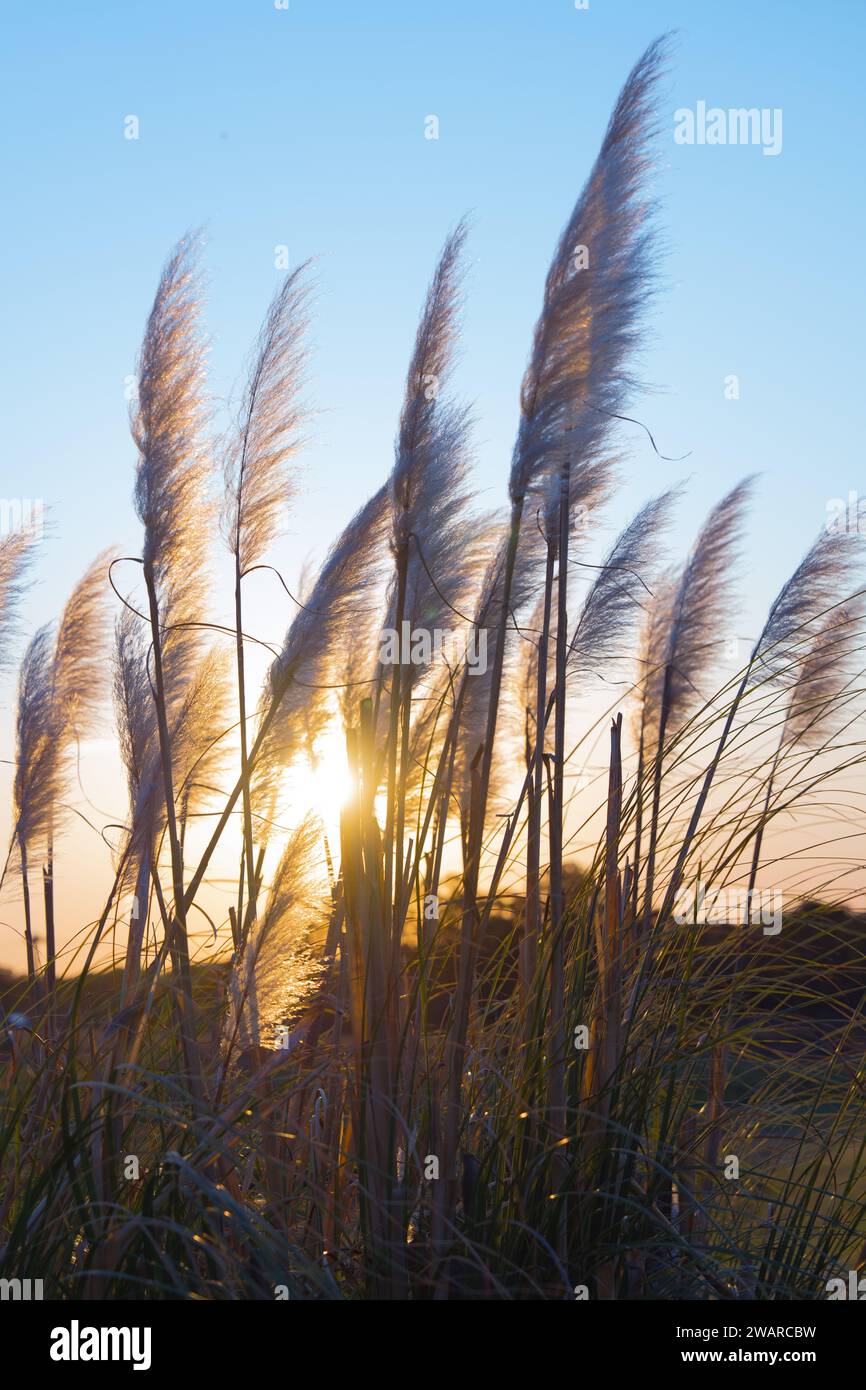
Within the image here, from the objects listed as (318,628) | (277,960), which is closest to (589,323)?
(318,628)

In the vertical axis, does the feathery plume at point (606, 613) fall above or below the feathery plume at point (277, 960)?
above

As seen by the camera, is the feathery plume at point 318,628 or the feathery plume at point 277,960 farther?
the feathery plume at point 318,628

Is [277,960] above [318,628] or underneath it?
underneath

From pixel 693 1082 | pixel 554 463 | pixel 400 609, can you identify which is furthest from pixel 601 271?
pixel 693 1082

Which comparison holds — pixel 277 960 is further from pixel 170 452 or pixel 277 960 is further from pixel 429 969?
pixel 170 452

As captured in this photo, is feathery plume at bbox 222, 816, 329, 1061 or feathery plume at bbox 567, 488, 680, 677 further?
feathery plume at bbox 567, 488, 680, 677

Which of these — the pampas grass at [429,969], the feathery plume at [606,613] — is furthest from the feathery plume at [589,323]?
the feathery plume at [606,613]

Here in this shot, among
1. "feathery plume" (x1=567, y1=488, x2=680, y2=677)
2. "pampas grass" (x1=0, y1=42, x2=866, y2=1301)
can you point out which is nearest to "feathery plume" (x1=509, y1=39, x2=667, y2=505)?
"pampas grass" (x1=0, y1=42, x2=866, y2=1301)

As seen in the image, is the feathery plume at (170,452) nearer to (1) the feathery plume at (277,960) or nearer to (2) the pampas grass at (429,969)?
(2) the pampas grass at (429,969)

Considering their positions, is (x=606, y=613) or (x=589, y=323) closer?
(x=589, y=323)

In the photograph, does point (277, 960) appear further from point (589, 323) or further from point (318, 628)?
point (589, 323)

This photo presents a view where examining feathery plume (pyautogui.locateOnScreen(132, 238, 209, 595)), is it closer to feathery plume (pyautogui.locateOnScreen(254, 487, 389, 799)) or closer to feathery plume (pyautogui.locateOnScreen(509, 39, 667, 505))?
feathery plume (pyautogui.locateOnScreen(254, 487, 389, 799))

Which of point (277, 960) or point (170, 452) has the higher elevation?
point (170, 452)
